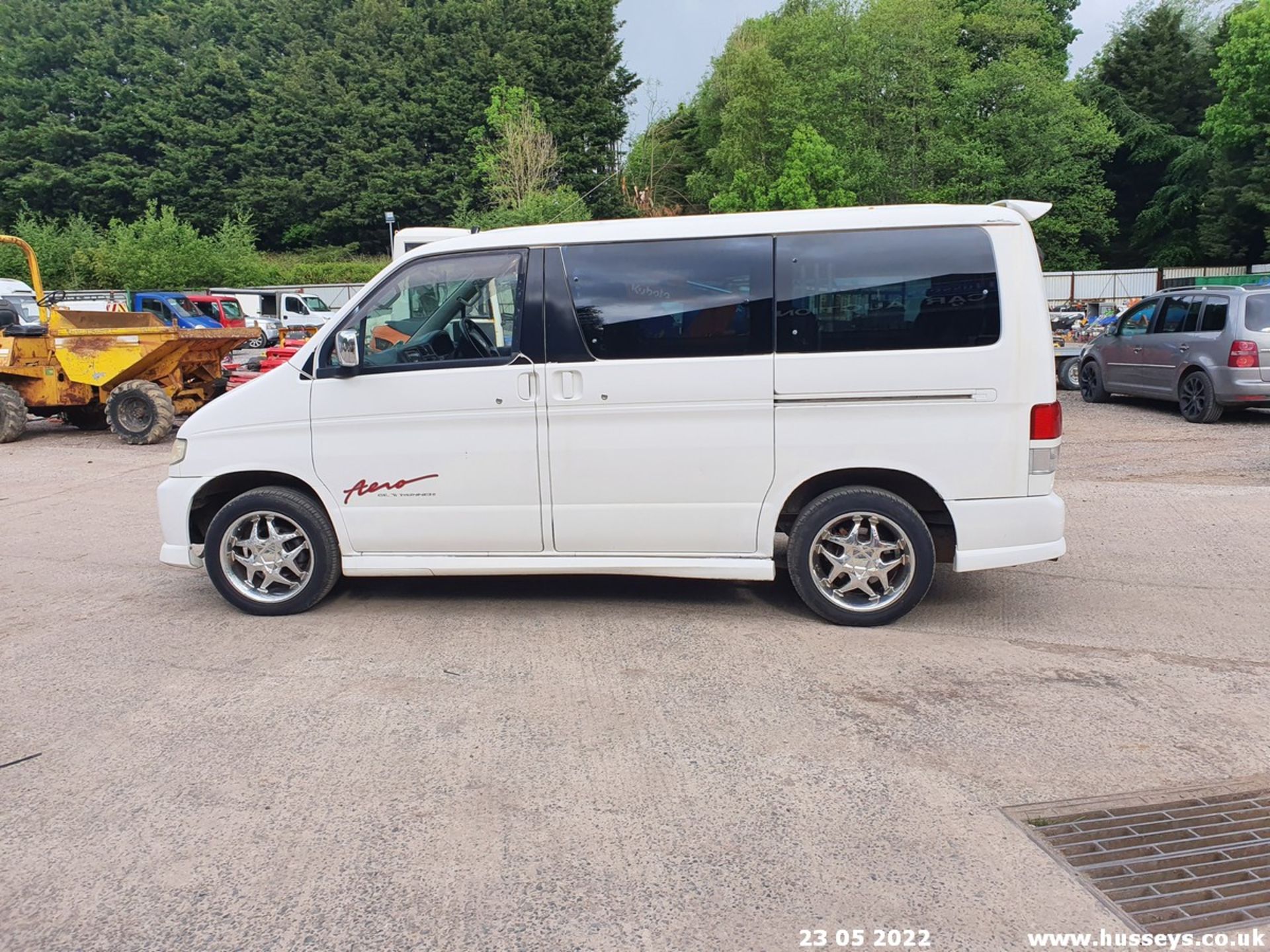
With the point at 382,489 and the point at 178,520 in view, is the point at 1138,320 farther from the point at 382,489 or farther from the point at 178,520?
the point at 178,520

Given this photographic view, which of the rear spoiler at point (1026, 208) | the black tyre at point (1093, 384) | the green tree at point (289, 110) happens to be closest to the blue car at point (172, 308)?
the black tyre at point (1093, 384)

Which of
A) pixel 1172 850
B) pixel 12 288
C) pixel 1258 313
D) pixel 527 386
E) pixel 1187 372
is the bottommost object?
pixel 1172 850

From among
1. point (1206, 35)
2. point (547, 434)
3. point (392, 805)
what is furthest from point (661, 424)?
point (1206, 35)

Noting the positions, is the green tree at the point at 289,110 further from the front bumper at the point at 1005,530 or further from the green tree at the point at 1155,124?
the front bumper at the point at 1005,530

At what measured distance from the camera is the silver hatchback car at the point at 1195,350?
12469 mm

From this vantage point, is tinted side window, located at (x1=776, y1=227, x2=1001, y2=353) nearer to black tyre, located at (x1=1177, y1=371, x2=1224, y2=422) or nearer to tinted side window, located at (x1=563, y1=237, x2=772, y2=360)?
tinted side window, located at (x1=563, y1=237, x2=772, y2=360)

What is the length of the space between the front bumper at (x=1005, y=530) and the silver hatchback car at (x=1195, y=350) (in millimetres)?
8827

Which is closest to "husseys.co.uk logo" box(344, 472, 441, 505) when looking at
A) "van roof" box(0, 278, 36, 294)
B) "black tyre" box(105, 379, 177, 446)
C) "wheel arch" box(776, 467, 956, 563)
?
"wheel arch" box(776, 467, 956, 563)

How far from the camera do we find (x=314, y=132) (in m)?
61.7

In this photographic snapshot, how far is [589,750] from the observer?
13.7 ft

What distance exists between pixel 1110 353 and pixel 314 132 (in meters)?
56.7

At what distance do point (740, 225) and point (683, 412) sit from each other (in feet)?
3.43

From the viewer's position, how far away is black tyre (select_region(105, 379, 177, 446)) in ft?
46.7

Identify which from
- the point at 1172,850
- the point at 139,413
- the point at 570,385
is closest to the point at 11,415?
the point at 139,413
